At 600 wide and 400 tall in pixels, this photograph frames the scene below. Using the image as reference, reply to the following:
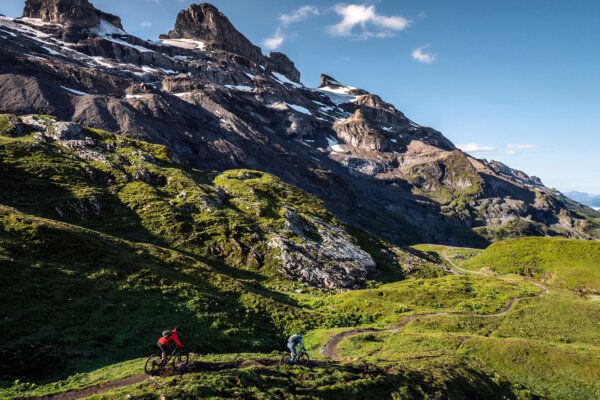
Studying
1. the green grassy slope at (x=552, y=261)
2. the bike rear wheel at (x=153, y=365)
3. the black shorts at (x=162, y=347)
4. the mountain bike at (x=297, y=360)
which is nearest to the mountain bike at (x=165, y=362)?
the bike rear wheel at (x=153, y=365)

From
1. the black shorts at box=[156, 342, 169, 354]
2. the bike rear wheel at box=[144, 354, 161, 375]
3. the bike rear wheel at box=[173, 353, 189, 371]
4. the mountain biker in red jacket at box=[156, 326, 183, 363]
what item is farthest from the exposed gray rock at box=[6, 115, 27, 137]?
the bike rear wheel at box=[173, 353, 189, 371]

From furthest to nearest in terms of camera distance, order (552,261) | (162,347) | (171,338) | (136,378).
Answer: (552,261) → (171,338) → (162,347) → (136,378)

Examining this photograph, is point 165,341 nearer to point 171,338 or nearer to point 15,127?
point 171,338

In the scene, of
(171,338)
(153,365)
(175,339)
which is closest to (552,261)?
(175,339)

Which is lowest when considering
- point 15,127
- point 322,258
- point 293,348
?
point 322,258

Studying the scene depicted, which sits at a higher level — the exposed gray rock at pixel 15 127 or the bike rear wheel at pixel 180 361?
the exposed gray rock at pixel 15 127

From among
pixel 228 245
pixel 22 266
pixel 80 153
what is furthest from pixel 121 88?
pixel 22 266

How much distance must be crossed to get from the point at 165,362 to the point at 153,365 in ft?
2.13

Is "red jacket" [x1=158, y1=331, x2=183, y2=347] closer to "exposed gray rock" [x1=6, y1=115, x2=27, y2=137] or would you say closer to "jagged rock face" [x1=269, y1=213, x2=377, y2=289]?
"jagged rock face" [x1=269, y1=213, x2=377, y2=289]

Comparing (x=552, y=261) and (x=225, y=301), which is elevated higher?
(x=552, y=261)

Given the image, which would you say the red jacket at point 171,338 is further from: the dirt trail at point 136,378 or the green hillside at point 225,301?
the green hillside at point 225,301

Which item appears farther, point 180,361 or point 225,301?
point 225,301

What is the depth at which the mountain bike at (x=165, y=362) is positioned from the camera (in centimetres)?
1569

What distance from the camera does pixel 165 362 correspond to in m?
15.9
